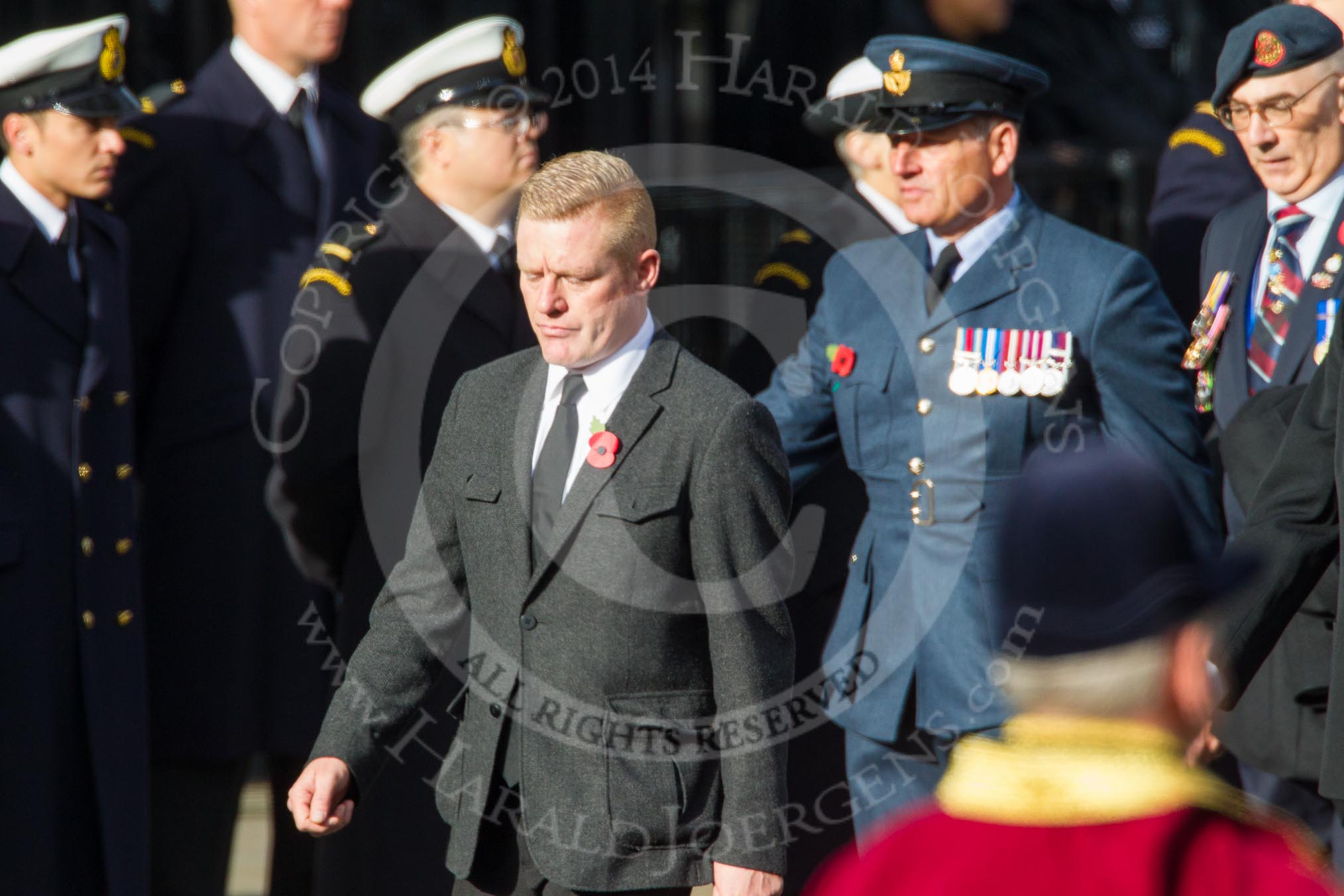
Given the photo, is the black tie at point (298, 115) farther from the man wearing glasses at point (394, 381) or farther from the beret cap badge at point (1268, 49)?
the beret cap badge at point (1268, 49)

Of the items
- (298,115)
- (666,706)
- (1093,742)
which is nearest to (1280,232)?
(666,706)

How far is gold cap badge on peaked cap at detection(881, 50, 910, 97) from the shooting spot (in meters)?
3.58

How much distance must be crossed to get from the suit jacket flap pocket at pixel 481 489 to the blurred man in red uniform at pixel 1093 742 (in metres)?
1.30

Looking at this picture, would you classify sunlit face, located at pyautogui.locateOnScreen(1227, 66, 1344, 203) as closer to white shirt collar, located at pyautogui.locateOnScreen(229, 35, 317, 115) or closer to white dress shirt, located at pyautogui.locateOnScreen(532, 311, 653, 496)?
white dress shirt, located at pyautogui.locateOnScreen(532, 311, 653, 496)

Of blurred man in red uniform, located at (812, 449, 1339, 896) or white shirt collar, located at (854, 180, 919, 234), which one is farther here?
white shirt collar, located at (854, 180, 919, 234)

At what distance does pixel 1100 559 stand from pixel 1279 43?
256 cm

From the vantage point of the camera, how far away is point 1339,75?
12.3 ft

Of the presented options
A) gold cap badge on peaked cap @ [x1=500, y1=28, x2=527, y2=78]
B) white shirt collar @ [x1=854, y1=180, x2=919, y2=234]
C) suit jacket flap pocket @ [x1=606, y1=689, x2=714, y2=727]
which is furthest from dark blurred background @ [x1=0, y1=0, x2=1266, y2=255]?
suit jacket flap pocket @ [x1=606, y1=689, x2=714, y2=727]

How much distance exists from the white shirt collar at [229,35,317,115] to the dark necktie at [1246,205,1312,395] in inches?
90.6

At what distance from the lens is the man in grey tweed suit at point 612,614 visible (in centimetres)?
265

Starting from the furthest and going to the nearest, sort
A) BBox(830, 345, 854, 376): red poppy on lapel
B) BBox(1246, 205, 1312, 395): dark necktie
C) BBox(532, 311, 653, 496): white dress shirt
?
BBox(1246, 205, 1312, 395): dark necktie, BBox(830, 345, 854, 376): red poppy on lapel, BBox(532, 311, 653, 496): white dress shirt

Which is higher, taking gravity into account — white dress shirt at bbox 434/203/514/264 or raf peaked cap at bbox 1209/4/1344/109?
raf peaked cap at bbox 1209/4/1344/109

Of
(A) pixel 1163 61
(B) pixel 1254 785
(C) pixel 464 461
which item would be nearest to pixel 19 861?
(C) pixel 464 461

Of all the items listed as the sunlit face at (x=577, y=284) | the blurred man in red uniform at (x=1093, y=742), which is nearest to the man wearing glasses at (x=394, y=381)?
the sunlit face at (x=577, y=284)
